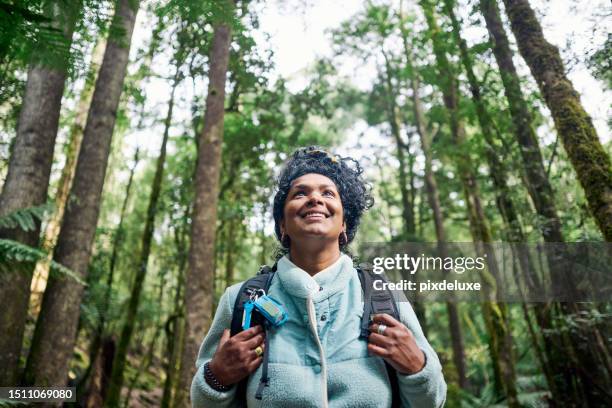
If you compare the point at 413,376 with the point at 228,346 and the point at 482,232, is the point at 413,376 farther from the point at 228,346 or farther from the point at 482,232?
the point at 482,232

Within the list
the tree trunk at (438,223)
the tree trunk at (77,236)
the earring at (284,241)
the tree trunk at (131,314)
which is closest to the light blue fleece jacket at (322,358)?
the earring at (284,241)

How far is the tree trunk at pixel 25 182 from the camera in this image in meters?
5.15

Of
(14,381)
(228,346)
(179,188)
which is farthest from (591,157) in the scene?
(179,188)

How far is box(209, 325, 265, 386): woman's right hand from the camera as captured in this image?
1634mm

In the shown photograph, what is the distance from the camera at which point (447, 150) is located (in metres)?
8.10

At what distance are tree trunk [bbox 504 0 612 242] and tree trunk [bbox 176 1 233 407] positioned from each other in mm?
3667

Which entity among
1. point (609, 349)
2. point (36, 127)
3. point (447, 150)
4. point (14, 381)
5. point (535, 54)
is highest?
point (447, 150)

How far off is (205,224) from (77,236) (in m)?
1.79

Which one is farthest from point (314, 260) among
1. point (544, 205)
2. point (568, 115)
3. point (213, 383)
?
point (544, 205)

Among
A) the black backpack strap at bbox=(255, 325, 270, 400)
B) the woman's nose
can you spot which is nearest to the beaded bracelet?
the black backpack strap at bbox=(255, 325, 270, 400)

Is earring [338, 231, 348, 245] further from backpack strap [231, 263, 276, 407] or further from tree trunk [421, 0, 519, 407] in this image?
tree trunk [421, 0, 519, 407]

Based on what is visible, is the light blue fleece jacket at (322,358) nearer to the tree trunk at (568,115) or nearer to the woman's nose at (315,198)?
the woman's nose at (315,198)

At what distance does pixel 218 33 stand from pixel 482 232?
5.85m

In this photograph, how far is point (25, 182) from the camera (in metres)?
5.47
